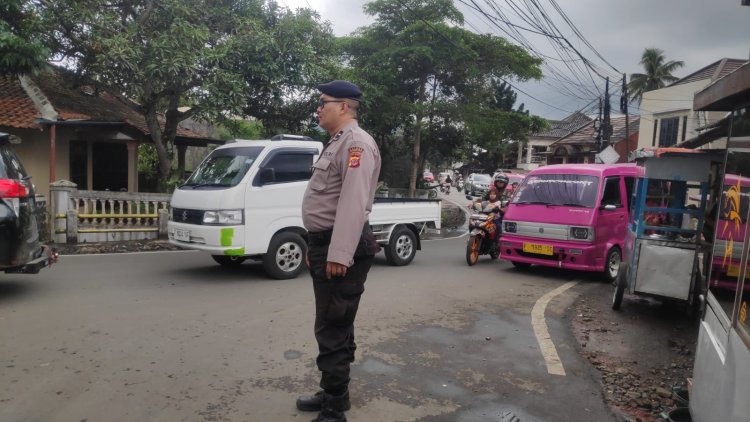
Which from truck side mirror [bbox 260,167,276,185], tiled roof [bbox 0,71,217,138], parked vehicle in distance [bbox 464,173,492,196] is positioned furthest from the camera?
parked vehicle in distance [bbox 464,173,492,196]

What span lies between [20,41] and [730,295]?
11881mm

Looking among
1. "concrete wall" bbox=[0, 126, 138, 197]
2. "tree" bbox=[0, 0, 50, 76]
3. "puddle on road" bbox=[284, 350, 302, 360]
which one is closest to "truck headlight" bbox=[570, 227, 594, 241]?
"puddle on road" bbox=[284, 350, 302, 360]

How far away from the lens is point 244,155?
7688 millimetres

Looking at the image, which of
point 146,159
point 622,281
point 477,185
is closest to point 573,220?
point 622,281

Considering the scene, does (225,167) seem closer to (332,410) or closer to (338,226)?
(338,226)

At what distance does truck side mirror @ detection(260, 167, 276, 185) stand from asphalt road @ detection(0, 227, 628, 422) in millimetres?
1399

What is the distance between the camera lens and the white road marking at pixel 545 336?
4398 millimetres

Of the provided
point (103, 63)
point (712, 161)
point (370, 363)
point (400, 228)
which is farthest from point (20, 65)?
point (712, 161)

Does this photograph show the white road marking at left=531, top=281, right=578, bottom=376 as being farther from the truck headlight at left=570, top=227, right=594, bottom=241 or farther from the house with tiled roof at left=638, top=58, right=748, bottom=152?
the house with tiled roof at left=638, top=58, right=748, bottom=152

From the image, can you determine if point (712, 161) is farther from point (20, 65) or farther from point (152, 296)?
point (20, 65)

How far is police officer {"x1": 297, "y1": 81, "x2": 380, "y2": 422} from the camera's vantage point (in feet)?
10.0

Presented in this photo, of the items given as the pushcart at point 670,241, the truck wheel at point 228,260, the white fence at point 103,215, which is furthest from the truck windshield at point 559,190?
the white fence at point 103,215

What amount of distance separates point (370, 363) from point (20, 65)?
10.1 metres

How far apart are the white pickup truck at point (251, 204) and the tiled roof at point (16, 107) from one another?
291 inches
